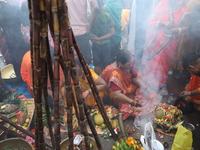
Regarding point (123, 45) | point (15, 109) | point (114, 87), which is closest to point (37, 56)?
point (114, 87)

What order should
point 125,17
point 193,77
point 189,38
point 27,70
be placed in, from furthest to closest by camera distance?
point 125,17 < point 27,70 < point 189,38 < point 193,77

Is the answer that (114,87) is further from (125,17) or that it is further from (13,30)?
(13,30)

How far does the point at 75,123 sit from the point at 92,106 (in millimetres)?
692

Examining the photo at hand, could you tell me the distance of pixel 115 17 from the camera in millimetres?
3750

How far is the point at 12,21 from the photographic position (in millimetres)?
3379

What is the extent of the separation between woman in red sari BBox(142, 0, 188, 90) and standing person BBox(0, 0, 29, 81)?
306 centimetres

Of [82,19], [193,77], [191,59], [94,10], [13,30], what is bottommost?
[193,77]

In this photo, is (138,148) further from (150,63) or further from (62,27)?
(62,27)

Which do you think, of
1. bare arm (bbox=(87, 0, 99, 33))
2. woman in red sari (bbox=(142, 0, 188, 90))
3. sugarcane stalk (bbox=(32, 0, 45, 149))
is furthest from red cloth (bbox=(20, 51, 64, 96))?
sugarcane stalk (bbox=(32, 0, 45, 149))

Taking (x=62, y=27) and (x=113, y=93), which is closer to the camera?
(x=62, y=27)

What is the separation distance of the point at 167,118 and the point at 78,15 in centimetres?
306

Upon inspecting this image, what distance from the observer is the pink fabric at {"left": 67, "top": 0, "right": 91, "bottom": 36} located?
3350 millimetres

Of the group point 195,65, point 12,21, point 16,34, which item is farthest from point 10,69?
point 195,65

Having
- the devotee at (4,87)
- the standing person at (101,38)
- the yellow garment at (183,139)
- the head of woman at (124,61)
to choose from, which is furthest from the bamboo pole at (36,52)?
the devotee at (4,87)
